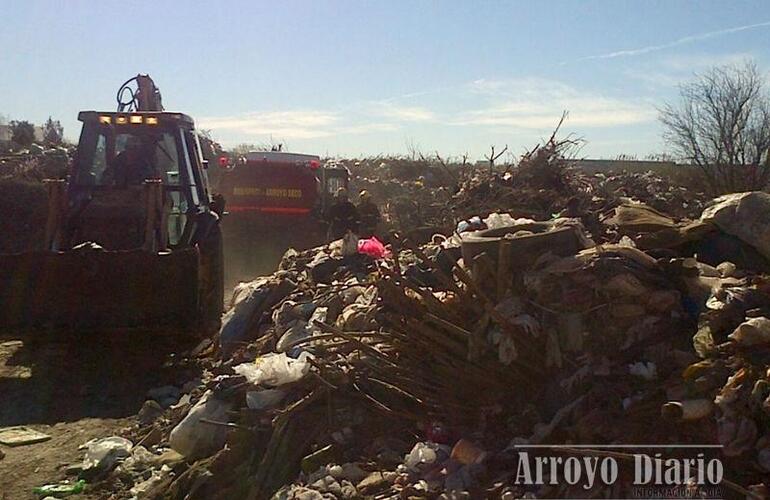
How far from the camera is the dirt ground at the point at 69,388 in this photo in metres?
4.53

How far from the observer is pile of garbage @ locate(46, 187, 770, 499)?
3.11 meters

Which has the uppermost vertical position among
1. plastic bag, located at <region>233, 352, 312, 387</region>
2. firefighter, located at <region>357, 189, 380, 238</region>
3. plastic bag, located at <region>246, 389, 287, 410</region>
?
firefighter, located at <region>357, 189, 380, 238</region>

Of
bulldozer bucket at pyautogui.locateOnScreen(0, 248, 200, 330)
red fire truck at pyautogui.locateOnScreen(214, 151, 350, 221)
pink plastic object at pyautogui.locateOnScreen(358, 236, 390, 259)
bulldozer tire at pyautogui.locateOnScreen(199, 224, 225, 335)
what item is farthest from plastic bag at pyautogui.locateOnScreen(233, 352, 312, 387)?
red fire truck at pyautogui.locateOnScreen(214, 151, 350, 221)

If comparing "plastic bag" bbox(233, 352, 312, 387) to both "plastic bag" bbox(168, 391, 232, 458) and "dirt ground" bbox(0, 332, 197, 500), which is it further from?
"dirt ground" bbox(0, 332, 197, 500)

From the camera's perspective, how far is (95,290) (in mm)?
6160

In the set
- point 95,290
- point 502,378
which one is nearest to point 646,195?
point 502,378

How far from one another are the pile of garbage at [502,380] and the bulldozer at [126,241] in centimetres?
175

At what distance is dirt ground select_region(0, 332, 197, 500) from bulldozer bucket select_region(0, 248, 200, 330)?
41 cm

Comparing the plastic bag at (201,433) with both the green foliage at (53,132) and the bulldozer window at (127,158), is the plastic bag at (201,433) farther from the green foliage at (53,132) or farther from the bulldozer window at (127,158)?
the green foliage at (53,132)

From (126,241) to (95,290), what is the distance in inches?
35.6

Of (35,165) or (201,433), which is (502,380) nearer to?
(201,433)

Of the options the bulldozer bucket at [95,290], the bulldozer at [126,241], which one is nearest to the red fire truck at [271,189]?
the bulldozer at [126,241]

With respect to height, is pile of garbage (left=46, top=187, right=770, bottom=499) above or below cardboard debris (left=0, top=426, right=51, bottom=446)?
above

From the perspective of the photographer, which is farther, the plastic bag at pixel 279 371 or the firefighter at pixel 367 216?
the firefighter at pixel 367 216
